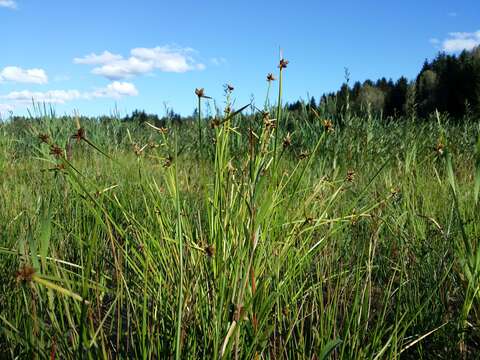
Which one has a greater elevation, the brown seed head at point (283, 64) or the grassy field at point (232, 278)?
the brown seed head at point (283, 64)

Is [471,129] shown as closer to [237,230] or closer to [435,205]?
[435,205]

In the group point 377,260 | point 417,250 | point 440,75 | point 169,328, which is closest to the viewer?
point 169,328

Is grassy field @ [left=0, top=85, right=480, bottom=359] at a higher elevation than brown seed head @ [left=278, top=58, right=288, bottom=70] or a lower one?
lower

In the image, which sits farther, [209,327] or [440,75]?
[440,75]

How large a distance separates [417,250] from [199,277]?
3.56 feet

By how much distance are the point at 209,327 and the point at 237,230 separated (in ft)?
0.87

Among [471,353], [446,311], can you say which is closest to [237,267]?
[446,311]

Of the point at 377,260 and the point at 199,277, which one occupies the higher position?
the point at 199,277

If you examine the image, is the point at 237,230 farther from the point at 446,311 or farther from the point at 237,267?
the point at 446,311

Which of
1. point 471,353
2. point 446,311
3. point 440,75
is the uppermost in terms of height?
point 440,75

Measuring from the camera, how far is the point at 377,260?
6.80 ft

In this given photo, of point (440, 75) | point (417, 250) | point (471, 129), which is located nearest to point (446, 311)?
point (417, 250)

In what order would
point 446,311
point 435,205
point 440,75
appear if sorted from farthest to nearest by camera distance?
point 440,75 < point 435,205 < point 446,311

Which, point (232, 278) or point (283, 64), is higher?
point (283, 64)
